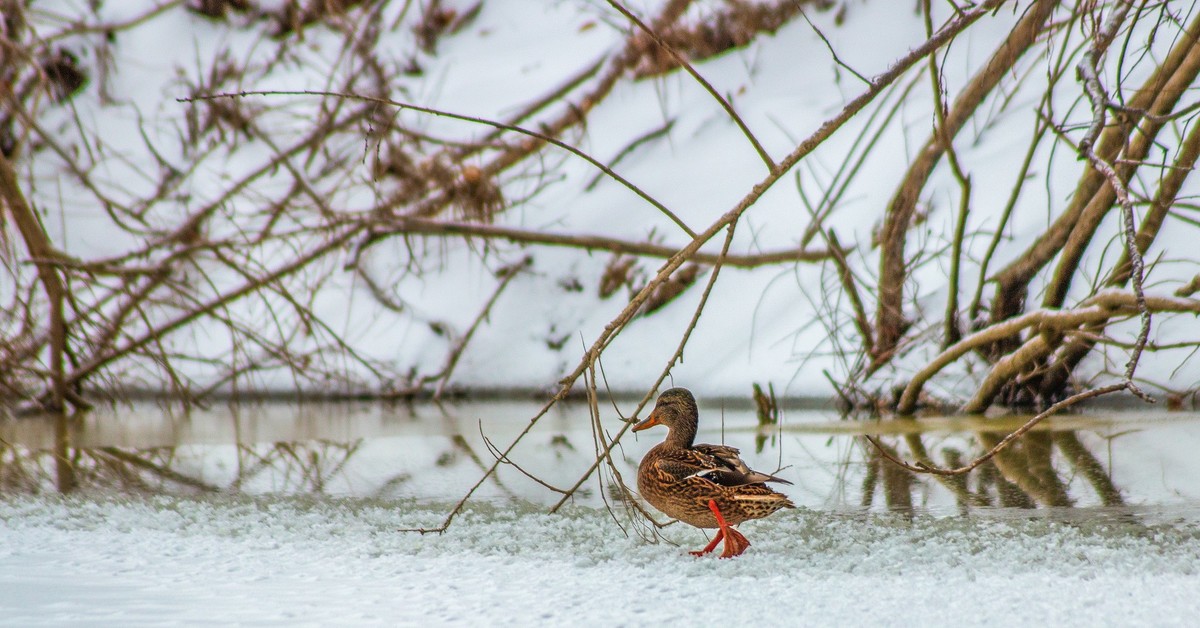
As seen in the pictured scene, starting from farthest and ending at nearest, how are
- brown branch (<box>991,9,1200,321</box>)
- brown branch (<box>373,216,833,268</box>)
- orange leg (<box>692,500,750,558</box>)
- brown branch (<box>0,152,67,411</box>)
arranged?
brown branch (<box>373,216,833,268</box>) → brown branch (<box>0,152,67,411</box>) → brown branch (<box>991,9,1200,321</box>) → orange leg (<box>692,500,750,558</box>)

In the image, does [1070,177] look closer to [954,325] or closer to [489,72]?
[954,325]

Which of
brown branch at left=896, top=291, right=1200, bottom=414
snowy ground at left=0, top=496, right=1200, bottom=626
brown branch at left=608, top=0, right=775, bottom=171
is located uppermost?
brown branch at left=608, top=0, right=775, bottom=171

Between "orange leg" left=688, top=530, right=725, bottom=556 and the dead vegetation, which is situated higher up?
the dead vegetation

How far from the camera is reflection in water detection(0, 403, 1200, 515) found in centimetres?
347

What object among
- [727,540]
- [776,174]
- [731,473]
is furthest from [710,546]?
[776,174]

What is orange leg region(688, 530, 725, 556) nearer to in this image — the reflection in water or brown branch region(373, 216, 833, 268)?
the reflection in water

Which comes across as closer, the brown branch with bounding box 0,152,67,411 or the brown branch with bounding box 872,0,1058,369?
the brown branch with bounding box 0,152,67,411

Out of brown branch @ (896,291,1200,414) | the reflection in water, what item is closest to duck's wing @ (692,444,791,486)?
the reflection in water

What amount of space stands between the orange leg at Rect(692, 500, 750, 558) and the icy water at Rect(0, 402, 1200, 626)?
40 mm

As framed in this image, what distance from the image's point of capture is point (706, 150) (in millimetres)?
8227

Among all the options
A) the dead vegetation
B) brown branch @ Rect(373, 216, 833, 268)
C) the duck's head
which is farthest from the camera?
brown branch @ Rect(373, 216, 833, 268)

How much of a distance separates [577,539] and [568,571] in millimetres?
309

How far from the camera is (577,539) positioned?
9.42 ft

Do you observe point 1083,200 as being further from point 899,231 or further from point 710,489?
point 710,489
